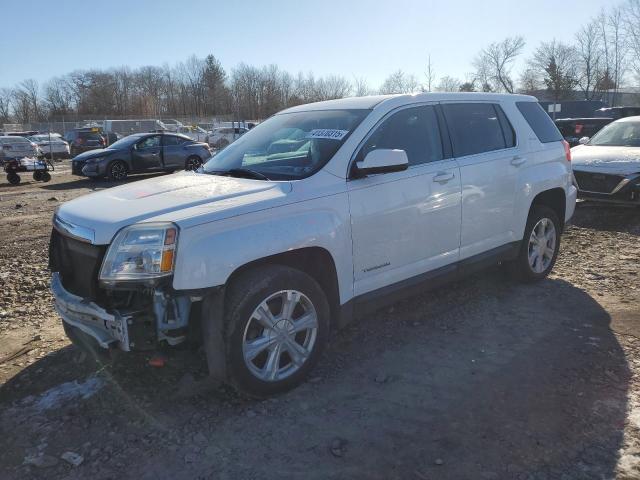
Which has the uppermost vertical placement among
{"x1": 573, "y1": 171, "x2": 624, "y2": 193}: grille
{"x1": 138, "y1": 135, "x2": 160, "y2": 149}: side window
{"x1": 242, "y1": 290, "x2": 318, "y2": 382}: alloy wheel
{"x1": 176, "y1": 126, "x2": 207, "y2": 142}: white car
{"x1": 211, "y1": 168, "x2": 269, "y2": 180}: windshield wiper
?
{"x1": 176, "y1": 126, "x2": 207, "y2": 142}: white car

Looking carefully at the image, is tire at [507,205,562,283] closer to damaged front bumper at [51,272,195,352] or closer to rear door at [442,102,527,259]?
rear door at [442,102,527,259]

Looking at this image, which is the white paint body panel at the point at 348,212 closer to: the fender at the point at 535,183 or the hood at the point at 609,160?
the fender at the point at 535,183

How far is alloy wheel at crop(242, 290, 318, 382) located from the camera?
3289 millimetres

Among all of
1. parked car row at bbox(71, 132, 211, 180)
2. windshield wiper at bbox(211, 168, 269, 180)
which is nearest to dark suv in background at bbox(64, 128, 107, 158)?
parked car row at bbox(71, 132, 211, 180)

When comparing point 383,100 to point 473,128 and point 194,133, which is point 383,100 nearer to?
point 473,128

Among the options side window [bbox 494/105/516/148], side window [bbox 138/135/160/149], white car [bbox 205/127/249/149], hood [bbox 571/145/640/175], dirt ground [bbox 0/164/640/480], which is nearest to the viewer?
dirt ground [bbox 0/164/640/480]

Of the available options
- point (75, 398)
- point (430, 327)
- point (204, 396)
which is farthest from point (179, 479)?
point (430, 327)

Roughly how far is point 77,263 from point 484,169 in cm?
330

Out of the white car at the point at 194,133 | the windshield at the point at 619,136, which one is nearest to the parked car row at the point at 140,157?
the windshield at the point at 619,136

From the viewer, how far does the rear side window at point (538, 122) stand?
5395 millimetres

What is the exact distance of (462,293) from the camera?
5316mm

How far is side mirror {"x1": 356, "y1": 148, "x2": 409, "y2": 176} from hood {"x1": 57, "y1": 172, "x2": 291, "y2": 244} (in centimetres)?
53

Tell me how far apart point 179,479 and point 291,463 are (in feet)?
1.88

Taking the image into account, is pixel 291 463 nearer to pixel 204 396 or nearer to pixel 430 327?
pixel 204 396
